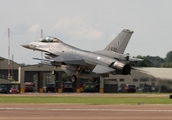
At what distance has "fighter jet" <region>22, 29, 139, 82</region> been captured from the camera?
67625 millimetres

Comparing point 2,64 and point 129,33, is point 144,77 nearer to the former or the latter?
point 129,33

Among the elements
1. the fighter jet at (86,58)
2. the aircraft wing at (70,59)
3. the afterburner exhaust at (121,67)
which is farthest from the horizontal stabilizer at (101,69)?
the aircraft wing at (70,59)

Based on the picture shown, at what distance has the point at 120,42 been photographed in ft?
236

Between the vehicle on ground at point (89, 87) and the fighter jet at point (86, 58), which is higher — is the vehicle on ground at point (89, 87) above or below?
below

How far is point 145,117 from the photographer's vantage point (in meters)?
41.2

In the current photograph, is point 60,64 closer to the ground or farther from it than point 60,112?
farther from it

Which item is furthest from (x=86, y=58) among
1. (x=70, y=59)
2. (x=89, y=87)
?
(x=89, y=87)

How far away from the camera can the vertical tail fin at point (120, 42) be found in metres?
71.6

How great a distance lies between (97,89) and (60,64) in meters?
61.8

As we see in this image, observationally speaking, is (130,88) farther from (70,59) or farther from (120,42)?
(70,59)

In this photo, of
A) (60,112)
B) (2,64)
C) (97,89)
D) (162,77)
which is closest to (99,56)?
(162,77)

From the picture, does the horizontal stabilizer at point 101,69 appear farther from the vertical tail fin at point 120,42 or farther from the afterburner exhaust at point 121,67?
the vertical tail fin at point 120,42

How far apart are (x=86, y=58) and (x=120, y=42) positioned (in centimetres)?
525

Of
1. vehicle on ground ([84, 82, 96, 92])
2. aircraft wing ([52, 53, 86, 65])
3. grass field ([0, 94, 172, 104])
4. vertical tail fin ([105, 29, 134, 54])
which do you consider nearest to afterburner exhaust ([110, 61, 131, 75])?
grass field ([0, 94, 172, 104])
